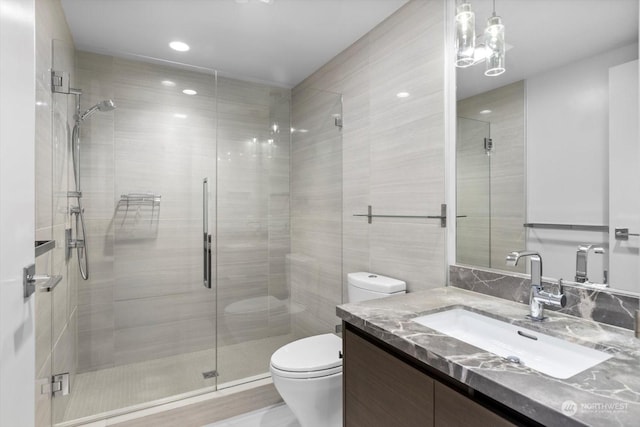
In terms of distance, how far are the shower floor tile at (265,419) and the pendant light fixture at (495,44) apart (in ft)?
7.27

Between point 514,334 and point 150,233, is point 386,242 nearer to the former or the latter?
point 514,334

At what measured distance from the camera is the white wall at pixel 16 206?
75 cm

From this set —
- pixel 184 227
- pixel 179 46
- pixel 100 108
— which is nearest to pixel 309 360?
pixel 184 227

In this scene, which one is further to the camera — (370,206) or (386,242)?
(370,206)

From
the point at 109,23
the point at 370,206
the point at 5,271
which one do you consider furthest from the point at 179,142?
the point at 5,271

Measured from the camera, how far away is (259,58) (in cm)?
265

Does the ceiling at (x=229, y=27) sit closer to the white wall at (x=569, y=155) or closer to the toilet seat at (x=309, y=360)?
the white wall at (x=569, y=155)

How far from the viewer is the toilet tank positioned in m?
1.91

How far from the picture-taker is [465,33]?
153 centimetres

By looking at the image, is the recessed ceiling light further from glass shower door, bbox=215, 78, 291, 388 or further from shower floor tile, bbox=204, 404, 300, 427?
shower floor tile, bbox=204, 404, 300, 427

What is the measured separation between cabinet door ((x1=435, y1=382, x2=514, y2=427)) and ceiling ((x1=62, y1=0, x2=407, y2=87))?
2020mm

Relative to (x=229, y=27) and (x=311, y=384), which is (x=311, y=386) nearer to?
(x=311, y=384)

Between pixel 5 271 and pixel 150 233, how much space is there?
5.53 ft

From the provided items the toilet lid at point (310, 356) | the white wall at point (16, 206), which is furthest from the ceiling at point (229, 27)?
the toilet lid at point (310, 356)
